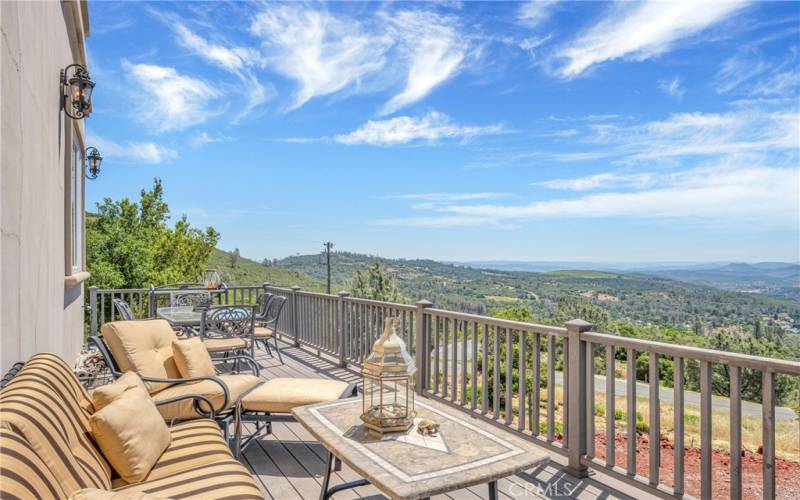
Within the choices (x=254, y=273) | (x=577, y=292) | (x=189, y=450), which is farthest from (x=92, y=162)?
(x=254, y=273)

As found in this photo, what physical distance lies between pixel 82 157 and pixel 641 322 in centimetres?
1644

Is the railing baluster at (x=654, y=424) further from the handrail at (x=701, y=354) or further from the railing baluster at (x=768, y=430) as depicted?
the railing baluster at (x=768, y=430)

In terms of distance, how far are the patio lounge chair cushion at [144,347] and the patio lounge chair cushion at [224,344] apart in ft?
5.60

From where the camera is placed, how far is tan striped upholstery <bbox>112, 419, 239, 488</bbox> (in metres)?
2.13

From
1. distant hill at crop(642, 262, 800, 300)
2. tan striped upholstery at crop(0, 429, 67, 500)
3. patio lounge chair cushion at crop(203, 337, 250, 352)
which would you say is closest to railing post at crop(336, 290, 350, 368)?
patio lounge chair cushion at crop(203, 337, 250, 352)

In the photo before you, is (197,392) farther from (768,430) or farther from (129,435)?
(768,430)

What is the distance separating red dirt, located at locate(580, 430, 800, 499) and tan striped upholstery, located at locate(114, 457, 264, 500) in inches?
102

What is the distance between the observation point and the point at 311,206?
4456cm

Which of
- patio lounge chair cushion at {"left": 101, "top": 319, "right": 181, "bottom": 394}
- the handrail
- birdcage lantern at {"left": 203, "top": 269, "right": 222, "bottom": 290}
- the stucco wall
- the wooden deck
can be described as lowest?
the wooden deck

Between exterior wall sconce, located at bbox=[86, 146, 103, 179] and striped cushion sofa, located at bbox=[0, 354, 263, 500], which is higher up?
exterior wall sconce, located at bbox=[86, 146, 103, 179]

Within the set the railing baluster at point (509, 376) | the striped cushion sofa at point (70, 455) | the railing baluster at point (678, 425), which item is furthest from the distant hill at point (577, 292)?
the striped cushion sofa at point (70, 455)

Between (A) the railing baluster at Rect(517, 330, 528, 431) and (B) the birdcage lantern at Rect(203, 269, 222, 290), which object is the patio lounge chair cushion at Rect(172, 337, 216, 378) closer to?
(A) the railing baluster at Rect(517, 330, 528, 431)

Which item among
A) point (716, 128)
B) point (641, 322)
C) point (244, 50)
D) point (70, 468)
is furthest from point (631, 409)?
point (716, 128)

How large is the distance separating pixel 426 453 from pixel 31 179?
2777mm
